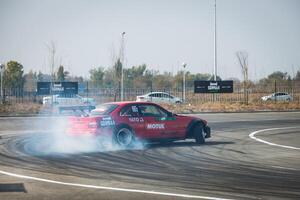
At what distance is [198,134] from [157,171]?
6160mm

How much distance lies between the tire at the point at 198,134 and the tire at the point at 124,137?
2.36 m

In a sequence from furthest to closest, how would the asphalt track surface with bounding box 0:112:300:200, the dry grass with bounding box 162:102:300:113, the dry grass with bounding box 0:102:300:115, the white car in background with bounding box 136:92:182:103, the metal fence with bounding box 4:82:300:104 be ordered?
1. the white car in background with bounding box 136:92:182:103
2. the metal fence with bounding box 4:82:300:104
3. the dry grass with bounding box 162:102:300:113
4. the dry grass with bounding box 0:102:300:115
5. the asphalt track surface with bounding box 0:112:300:200

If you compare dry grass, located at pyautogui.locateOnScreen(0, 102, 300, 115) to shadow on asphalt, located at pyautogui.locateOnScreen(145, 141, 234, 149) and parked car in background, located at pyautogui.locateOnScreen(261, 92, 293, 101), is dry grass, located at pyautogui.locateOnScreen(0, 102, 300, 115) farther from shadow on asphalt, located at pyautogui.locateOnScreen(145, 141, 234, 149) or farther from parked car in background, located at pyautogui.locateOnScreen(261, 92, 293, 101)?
shadow on asphalt, located at pyautogui.locateOnScreen(145, 141, 234, 149)

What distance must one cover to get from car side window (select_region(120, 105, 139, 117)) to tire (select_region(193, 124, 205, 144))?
2198mm

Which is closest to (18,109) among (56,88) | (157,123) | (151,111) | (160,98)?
(56,88)

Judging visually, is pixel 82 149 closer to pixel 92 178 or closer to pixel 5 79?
pixel 92 178

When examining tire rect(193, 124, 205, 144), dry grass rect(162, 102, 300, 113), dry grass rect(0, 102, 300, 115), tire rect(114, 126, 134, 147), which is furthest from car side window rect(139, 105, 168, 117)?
dry grass rect(162, 102, 300, 113)

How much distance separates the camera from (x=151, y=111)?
16.8 metres

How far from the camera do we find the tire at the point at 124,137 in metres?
15.7

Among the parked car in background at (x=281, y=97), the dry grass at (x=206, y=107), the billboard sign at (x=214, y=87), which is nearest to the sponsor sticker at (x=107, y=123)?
the dry grass at (x=206, y=107)

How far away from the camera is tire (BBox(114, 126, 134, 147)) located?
51.5ft

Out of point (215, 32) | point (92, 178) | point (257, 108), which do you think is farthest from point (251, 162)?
point (215, 32)

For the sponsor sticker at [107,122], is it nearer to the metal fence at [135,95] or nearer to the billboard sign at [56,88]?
the billboard sign at [56,88]

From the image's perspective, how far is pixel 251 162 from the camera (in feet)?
42.7
